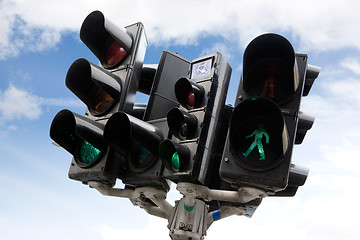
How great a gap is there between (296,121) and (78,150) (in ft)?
9.93

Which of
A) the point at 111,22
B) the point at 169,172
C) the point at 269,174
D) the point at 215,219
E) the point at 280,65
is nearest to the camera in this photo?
the point at 269,174

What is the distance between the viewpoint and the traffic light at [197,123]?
598cm

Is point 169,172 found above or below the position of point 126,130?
below

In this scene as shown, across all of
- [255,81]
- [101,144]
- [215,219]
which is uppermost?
[255,81]

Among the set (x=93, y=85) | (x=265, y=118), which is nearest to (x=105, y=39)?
(x=93, y=85)

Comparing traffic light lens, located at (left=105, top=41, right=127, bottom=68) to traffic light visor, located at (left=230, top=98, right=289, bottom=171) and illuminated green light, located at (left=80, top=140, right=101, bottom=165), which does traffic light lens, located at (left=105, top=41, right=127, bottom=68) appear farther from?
traffic light visor, located at (left=230, top=98, right=289, bottom=171)

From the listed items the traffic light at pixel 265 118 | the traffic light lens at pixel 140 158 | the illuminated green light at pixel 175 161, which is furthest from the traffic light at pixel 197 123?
the traffic light at pixel 265 118

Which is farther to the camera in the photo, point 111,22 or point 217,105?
point 111,22

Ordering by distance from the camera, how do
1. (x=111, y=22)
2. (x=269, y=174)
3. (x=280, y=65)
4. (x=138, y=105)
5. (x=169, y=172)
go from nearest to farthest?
(x=269, y=174) → (x=280, y=65) → (x=169, y=172) → (x=111, y=22) → (x=138, y=105)

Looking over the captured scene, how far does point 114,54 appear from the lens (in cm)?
760

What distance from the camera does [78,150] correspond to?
22.9 ft

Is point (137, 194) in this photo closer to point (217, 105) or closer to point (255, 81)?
point (217, 105)

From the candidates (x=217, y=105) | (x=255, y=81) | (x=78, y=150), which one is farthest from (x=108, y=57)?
(x=255, y=81)

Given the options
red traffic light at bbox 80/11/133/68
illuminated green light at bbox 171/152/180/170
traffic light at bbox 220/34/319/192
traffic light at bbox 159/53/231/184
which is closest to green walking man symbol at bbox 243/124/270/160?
traffic light at bbox 220/34/319/192
